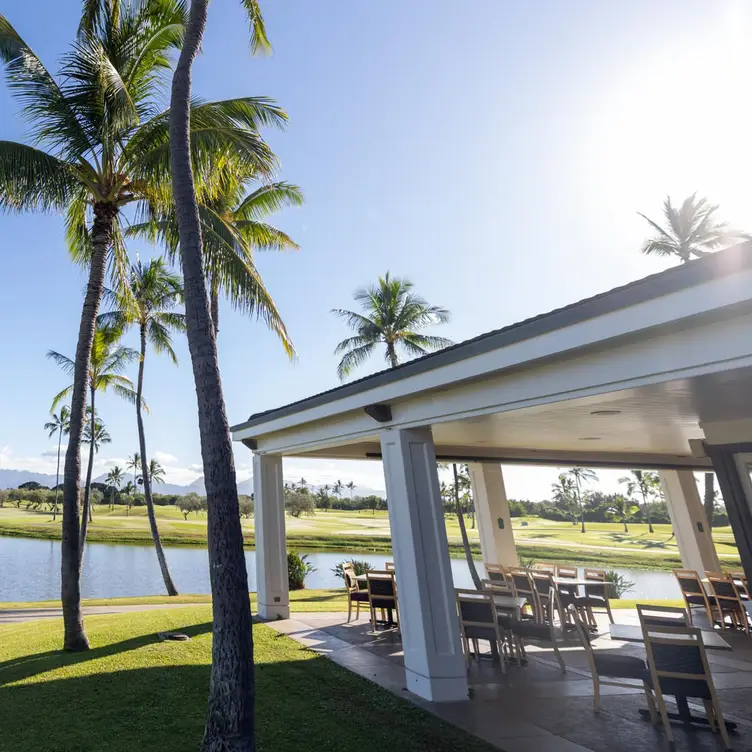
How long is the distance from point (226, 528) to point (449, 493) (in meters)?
34.9

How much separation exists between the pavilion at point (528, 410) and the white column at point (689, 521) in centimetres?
216

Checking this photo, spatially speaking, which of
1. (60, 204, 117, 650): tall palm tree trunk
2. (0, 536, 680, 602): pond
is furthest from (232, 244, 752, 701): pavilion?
(0, 536, 680, 602): pond

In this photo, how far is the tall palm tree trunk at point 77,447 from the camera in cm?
722

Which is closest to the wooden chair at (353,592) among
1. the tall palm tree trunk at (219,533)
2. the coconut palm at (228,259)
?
the coconut palm at (228,259)

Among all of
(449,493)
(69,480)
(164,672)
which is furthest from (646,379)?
(449,493)

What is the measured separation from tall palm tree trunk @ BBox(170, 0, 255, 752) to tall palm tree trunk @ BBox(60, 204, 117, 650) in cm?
432

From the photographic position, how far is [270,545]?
9.30 metres

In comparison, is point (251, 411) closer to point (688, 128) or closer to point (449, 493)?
point (688, 128)

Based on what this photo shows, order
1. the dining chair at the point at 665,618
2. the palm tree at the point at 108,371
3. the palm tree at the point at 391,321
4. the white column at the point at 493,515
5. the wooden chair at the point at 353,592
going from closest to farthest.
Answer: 1. the dining chair at the point at 665,618
2. the wooden chair at the point at 353,592
3. the white column at the point at 493,515
4. the palm tree at the point at 108,371
5. the palm tree at the point at 391,321

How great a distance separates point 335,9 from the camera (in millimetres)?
7422

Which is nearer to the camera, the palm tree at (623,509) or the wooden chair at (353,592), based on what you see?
the wooden chair at (353,592)

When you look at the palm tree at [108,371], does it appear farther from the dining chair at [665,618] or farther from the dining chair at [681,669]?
the dining chair at [681,669]

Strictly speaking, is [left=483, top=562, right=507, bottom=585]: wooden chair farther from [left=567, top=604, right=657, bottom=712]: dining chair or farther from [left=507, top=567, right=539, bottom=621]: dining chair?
[left=567, top=604, right=657, bottom=712]: dining chair

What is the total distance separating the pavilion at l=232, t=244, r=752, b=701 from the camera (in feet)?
9.61
